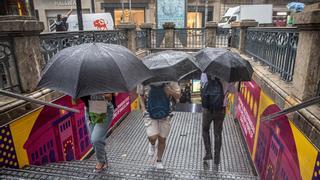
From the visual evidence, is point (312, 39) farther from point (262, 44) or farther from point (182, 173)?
point (262, 44)

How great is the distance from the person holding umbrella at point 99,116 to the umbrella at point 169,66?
2.13ft

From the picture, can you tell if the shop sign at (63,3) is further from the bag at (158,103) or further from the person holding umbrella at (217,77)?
the bag at (158,103)

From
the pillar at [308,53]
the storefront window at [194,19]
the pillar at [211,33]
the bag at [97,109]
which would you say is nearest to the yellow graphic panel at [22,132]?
the bag at [97,109]

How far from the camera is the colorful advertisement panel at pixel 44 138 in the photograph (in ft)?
12.1

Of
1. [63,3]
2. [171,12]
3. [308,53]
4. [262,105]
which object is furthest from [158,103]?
[63,3]

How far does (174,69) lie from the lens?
380 cm

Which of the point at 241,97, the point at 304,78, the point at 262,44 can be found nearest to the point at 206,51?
the point at 304,78

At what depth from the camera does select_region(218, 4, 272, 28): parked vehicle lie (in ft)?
75.5

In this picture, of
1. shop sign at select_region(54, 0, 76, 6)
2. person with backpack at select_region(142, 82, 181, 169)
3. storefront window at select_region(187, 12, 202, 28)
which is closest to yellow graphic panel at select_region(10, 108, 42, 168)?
person with backpack at select_region(142, 82, 181, 169)

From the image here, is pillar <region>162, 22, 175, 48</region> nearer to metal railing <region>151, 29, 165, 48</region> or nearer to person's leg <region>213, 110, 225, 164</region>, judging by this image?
metal railing <region>151, 29, 165, 48</region>

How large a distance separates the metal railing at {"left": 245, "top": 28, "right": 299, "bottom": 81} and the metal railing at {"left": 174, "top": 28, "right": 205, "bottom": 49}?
20.7ft

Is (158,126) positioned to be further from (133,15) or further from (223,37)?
(133,15)

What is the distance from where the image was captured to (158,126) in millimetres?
4188

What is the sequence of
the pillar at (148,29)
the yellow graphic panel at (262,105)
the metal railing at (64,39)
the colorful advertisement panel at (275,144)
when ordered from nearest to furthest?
1. the colorful advertisement panel at (275,144)
2. the yellow graphic panel at (262,105)
3. the metal railing at (64,39)
4. the pillar at (148,29)
